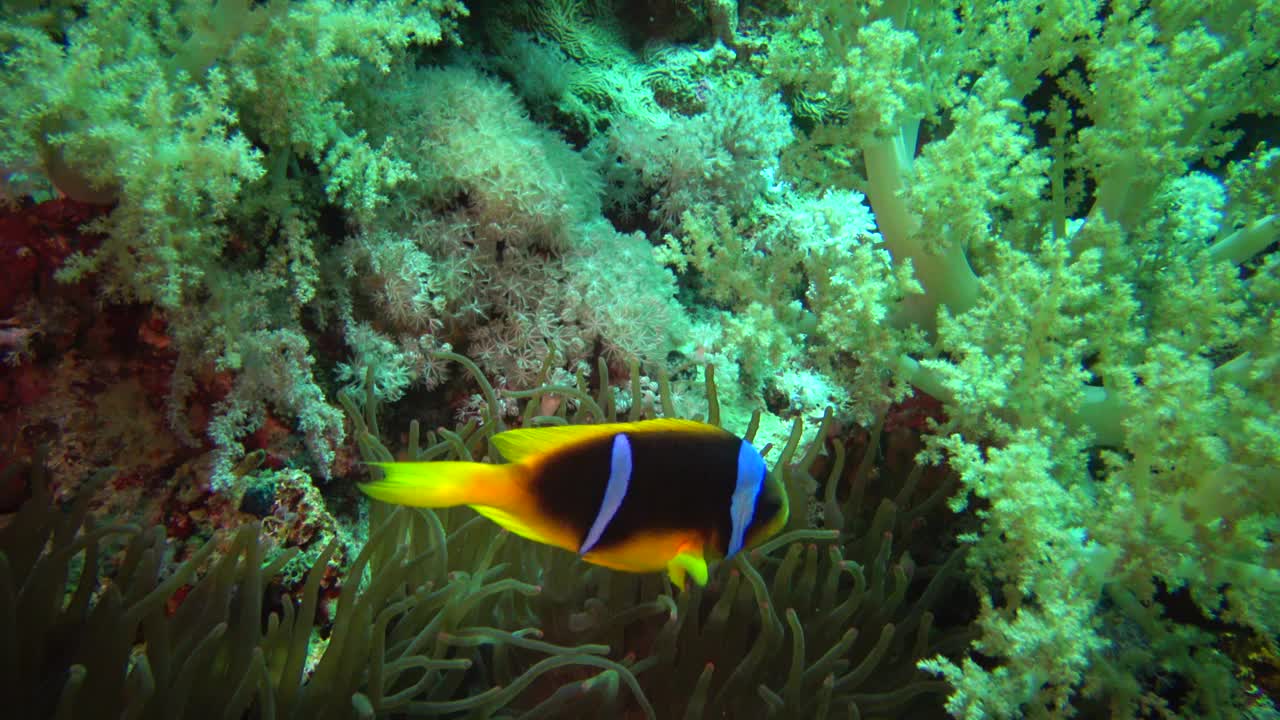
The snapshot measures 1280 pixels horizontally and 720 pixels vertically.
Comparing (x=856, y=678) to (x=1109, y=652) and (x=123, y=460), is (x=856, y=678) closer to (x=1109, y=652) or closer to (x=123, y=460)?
(x=1109, y=652)

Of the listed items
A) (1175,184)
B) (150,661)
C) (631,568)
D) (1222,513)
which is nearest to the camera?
(631,568)

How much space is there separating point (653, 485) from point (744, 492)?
0.72 ft

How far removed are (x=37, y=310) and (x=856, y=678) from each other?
8.87 ft

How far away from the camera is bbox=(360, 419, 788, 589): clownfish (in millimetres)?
1167

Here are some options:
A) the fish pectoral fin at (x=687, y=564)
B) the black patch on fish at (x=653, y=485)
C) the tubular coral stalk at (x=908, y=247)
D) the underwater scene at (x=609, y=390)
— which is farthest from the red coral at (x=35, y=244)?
the tubular coral stalk at (x=908, y=247)

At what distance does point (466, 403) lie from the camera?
285 centimetres

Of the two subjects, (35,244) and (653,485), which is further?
(35,244)

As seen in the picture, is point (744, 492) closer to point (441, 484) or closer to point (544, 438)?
point (544, 438)

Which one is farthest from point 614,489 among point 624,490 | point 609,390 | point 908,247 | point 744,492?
point 908,247

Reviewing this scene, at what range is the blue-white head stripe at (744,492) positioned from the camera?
1.38 metres

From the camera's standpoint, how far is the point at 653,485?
1293mm

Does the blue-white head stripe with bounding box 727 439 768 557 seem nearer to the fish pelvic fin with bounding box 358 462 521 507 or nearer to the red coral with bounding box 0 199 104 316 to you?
the fish pelvic fin with bounding box 358 462 521 507

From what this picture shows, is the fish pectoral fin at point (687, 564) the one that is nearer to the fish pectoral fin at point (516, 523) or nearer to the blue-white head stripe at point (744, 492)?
the blue-white head stripe at point (744, 492)

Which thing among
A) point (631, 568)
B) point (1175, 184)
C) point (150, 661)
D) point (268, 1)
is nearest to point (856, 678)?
point (631, 568)
